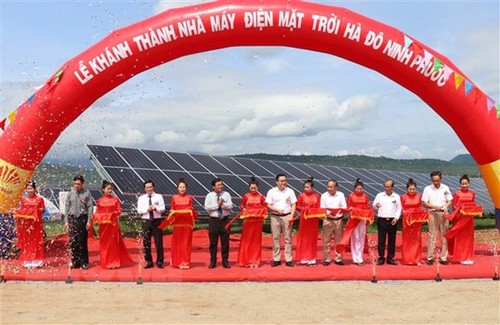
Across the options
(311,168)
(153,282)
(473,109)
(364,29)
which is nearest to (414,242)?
(473,109)

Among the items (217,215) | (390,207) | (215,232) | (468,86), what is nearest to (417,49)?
(468,86)

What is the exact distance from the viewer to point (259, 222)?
9578mm

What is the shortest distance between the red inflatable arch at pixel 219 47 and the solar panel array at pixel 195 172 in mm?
3442

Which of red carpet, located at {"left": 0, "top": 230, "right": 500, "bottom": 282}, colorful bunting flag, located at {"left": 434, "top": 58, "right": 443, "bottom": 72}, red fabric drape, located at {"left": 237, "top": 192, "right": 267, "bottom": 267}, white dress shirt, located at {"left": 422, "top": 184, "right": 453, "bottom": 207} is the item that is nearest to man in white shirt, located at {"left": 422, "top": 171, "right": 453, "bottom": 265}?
white dress shirt, located at {"left": 422, "top": 184, "right": 453, "bottom": 207}

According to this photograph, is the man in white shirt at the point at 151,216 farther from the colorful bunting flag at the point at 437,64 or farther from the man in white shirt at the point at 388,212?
the colorful bunting flag at the point at 437,64

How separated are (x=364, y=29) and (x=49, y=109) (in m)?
5.43

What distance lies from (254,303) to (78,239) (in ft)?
12.3

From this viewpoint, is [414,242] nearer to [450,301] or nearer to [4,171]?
[450,301]

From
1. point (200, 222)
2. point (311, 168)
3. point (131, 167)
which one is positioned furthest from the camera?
point (311, 168)

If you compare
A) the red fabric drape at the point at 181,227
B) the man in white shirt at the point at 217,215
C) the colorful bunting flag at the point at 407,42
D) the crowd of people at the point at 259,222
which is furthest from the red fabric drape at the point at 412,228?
the red fabric drape at the point at 181,227

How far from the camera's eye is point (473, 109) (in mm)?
9578

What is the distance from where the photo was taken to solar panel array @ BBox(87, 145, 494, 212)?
44.0 feet

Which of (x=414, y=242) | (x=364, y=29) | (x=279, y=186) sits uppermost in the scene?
(x=364, y=29)

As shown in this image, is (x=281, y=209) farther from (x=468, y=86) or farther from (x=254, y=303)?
(x=468, y=86)
